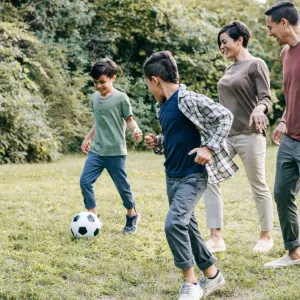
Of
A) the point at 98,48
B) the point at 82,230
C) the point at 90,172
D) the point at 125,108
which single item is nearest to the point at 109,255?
the point at 82,230

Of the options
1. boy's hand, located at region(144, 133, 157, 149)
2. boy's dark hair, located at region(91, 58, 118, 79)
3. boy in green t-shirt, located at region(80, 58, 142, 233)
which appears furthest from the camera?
boy in green t-shirt, located at region(80, 58, 142, 233)

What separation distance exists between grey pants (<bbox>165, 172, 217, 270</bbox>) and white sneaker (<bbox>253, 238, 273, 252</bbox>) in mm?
1208

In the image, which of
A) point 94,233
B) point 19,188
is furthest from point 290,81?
point 19,188

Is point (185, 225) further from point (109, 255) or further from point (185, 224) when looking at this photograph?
point (109, 255)

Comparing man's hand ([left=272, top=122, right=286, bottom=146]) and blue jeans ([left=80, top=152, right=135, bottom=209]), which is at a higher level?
man's hand ([left=272, top=122, right=286, bottom=146])

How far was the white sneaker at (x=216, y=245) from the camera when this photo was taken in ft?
15.7

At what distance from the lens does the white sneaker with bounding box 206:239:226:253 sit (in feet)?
15.7

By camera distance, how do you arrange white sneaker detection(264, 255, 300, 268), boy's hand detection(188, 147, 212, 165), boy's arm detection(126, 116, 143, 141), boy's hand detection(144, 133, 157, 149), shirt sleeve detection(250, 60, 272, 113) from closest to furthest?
boy's hand detection(188, 147, 212, 165)
boy's hand detection(144, 133, 157, 149)
white sneaker detection(264, 255, 300, 268)
shirt sleeve detection(250, 60, 272, 113)
boy's arm detection(126, 116, 143, 141)

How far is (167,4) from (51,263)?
13.9 m

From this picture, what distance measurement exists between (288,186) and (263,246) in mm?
891

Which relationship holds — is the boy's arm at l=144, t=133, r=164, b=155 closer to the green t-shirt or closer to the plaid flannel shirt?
the plaid flannel shirt

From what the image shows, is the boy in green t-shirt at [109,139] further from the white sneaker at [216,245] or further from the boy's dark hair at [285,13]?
the boy's dark hair at [285,13]

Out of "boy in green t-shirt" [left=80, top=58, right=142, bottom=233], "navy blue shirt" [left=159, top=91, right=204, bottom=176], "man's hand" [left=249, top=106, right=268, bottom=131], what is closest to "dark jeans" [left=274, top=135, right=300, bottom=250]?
"man's hand" [left=249, top=106, right=268, bottom=131]

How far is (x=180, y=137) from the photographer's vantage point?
11.8ft
